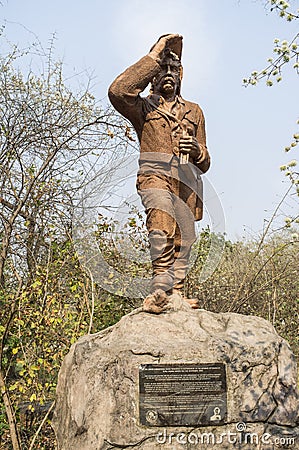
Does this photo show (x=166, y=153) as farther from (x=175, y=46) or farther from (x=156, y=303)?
(x=156, y=303)

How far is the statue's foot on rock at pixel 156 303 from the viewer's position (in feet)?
14.8

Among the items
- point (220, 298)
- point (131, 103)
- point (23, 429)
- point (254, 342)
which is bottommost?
point (23, 429)

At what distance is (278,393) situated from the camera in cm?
418

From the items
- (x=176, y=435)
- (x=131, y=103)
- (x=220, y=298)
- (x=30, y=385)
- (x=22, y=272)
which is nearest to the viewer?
(x=176, y=435)

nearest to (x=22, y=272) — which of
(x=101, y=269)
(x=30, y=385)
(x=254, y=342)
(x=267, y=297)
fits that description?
(x=101, y=269)

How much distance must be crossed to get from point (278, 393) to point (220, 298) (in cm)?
513

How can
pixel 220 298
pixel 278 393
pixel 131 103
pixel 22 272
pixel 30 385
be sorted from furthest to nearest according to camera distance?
pixel 220 298 → pixel 22 272 → pixel 30 385 → pixel 131 103 → pixel 278 393

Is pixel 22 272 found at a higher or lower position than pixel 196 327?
higher

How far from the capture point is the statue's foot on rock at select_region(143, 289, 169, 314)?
450 cm

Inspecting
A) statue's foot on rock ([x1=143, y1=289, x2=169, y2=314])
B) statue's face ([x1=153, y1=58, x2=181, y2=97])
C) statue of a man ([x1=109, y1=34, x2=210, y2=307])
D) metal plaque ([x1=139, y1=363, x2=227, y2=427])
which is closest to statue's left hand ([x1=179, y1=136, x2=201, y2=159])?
statue of a man ([x1=109, y1=34, x2=210, y2=307])

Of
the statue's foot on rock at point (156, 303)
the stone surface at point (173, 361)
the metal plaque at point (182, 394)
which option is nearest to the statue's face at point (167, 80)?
the statue's foot on rock at point (156, 303)

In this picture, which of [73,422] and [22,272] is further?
[22,272]

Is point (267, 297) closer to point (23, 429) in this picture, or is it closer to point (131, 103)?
point (23, 429)

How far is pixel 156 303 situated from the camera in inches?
178
